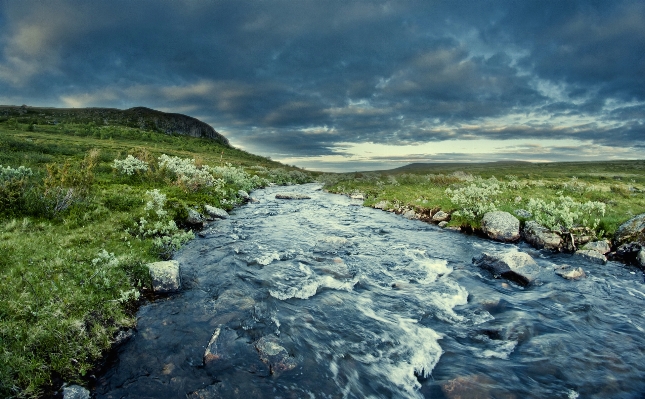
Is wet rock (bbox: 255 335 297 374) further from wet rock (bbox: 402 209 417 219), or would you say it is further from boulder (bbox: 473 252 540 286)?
wet rock (bbox: 402 209 417 219)

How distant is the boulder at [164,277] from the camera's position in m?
9.62

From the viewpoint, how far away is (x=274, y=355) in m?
6.99

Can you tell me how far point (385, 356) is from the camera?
294 inches

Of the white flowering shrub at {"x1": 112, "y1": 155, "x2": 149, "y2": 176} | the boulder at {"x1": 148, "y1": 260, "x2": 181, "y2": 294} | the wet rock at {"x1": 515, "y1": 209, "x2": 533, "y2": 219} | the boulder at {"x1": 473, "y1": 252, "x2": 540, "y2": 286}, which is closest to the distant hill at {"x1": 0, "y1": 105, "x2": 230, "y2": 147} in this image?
the white flowering shrub at {"x1": 112, "y1": 155, "x2": 149, "y2": 176}

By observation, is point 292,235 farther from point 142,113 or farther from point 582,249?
point 142,113

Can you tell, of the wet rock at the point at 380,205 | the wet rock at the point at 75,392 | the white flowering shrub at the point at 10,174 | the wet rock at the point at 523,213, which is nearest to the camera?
the wet rock at the point at 75,392

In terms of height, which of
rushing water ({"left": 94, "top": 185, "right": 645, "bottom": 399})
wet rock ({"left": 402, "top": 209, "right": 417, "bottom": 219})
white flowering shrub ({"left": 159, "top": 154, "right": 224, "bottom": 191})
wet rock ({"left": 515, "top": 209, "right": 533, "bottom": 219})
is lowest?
rushing water ({"left": 94, "top": 185, "right": 645, "bottom": 399})

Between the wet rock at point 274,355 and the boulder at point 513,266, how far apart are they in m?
9.71

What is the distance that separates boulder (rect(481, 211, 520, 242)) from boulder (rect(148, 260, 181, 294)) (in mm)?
17208

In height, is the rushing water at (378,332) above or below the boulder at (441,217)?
below

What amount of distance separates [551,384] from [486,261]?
734cm

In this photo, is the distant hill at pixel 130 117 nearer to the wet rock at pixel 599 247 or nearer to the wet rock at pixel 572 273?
the wet rock at pixel 572 273

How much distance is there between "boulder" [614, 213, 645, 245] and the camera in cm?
1463

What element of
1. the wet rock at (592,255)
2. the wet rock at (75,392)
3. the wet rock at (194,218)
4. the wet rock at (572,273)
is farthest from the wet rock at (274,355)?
the wet rock at (592,255)
